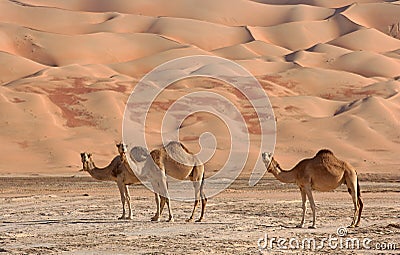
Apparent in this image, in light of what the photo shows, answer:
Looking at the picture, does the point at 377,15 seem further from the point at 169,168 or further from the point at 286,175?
the point at 286,175

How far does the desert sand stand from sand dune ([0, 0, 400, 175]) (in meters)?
0.18

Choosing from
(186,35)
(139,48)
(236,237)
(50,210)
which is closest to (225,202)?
(50,210)

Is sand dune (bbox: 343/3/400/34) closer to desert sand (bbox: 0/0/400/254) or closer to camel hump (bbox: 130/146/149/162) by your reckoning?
desert sand (bbox: 0/0/400/254)

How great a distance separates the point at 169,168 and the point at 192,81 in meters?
59.8

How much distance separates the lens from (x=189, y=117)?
61.8 metres

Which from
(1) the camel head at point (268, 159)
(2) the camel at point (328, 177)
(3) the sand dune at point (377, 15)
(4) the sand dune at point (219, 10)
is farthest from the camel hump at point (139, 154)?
(4) the sand dune at point (219, 10)

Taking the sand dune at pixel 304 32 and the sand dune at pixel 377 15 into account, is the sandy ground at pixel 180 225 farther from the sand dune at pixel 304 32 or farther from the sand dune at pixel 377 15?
the sand dune at pixel 377 15

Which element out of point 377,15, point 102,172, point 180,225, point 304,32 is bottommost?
point 180,225

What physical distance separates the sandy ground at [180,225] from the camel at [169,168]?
0.60 metres

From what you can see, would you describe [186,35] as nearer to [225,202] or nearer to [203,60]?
[203,60]

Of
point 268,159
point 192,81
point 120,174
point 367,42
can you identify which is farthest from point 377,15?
point 268,159

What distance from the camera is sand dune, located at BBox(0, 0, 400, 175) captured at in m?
53.9

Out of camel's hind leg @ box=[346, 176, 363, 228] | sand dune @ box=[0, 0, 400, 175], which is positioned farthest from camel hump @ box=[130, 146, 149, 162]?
sand dune @ box=[0, 0, 400, 175]

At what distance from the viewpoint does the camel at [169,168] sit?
677 inches
